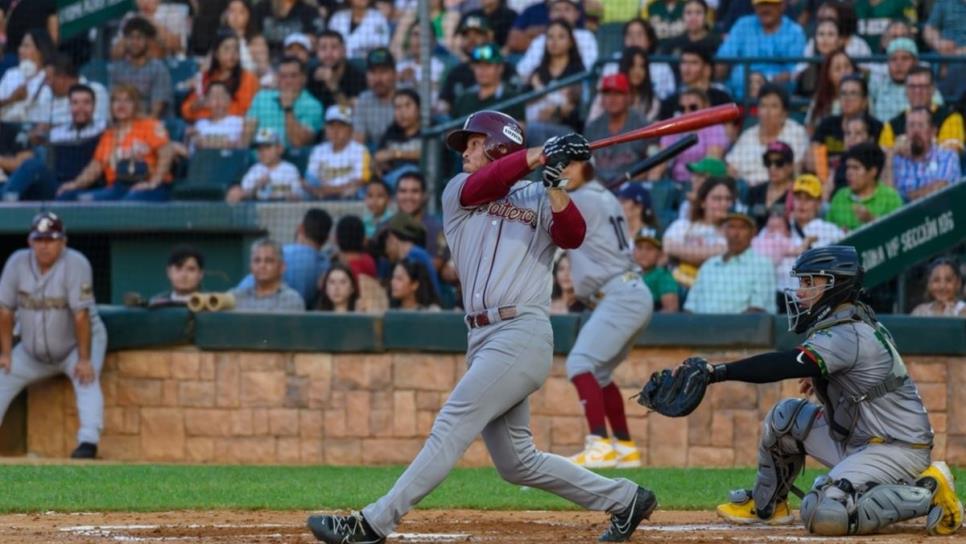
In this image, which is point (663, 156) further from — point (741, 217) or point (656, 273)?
point (656, 273)

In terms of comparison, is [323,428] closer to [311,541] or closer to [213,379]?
[213,379]

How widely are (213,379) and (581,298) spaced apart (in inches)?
110

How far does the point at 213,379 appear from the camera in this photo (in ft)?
36.6

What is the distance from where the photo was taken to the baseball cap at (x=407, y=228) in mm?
11594

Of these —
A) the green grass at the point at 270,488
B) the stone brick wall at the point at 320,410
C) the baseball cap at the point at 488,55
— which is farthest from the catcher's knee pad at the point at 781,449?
the baseball cap at the point at 488,55

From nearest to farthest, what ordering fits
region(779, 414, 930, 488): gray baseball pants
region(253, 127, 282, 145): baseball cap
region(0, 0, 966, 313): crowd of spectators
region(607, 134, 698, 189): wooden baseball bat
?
region(779, 414, 930, 488): gray baseball pants < region(607, 134, 698, 189): wooden baseball bat < region(0, 0, 966, 313): crowd of spectators < region(253, 127, 282, 145): baseball cap

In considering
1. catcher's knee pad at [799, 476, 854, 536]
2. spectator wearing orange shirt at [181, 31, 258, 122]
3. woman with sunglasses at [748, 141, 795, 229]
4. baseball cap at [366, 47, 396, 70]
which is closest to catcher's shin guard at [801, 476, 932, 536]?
catcher's knee pad at [799, 476, 854, 536]

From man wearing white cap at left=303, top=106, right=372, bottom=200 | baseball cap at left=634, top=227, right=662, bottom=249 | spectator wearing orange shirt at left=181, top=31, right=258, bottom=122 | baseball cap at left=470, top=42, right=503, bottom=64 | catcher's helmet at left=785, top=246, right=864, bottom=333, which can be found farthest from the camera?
spectator wearing orange shirt at left=181, top=31, right=258, bottom=122

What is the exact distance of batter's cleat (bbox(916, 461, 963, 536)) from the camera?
20.7ft

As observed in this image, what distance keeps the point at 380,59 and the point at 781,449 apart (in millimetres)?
7049

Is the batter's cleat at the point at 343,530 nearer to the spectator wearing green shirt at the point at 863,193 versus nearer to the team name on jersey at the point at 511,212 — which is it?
the team name on jersey at the point at 511,212

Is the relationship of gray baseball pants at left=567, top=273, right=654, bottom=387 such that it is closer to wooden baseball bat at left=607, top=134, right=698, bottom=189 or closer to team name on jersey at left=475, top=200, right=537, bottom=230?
wooden baseball bat at left=607, top=134, right=698, bottom=189

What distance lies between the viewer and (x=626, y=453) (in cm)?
981

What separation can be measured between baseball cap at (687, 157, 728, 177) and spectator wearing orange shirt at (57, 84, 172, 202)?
14.0 feet
